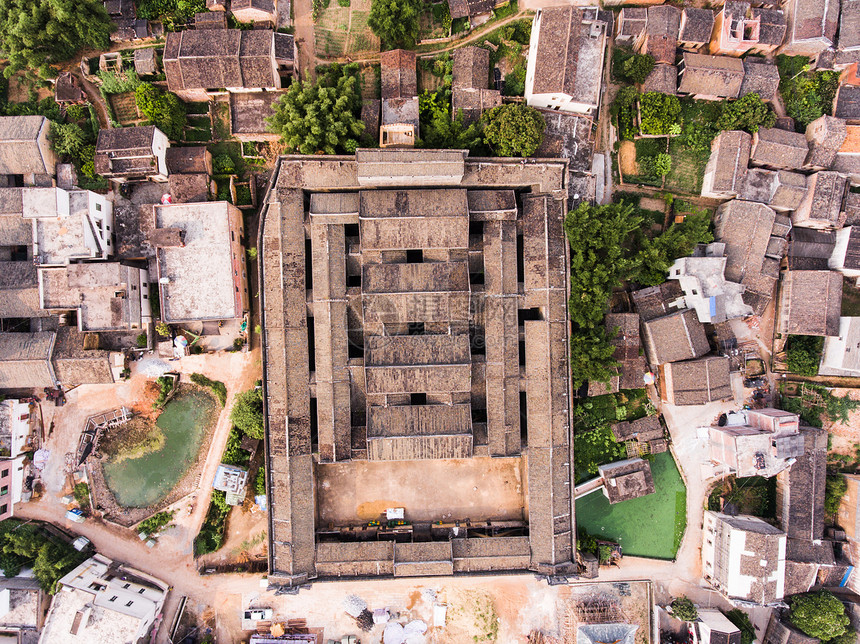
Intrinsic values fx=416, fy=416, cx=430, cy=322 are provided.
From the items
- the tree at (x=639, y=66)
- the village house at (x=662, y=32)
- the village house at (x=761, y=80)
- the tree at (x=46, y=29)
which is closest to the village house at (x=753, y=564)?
the village house at (x=761, y=80)

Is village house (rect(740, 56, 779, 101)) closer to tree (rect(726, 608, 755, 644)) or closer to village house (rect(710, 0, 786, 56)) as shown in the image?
village house (rect(710, 0, 786, 56))

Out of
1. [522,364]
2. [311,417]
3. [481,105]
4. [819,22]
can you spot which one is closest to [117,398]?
[311,417]

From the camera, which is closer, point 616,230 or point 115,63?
point 616,230

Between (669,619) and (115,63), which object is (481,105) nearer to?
(115,63)

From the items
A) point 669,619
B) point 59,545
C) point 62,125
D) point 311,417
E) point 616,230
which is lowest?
point 669,619

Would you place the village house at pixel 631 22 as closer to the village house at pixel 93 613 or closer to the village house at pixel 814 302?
the village house at pixel 814 302

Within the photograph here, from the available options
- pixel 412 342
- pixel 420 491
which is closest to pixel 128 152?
pixel 412 342

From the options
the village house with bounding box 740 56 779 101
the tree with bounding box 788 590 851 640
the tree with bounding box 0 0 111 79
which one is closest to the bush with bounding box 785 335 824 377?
the tree with bounding box 788 590 851 640
